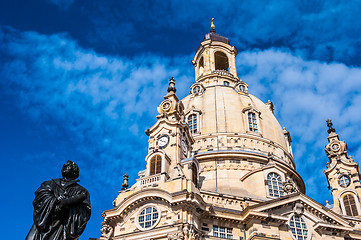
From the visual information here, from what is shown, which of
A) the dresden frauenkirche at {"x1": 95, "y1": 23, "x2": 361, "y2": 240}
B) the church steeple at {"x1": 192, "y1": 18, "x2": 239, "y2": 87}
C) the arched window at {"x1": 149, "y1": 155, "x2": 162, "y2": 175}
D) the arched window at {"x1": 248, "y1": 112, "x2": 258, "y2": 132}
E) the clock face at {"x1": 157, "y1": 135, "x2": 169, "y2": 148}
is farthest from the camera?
the church steeple at {"x1": 192, "y1": 18, "x2": 239, "y2": 87}

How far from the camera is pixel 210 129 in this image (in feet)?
147

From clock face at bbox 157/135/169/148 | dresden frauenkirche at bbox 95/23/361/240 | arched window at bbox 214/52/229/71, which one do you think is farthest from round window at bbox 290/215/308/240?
arched window at bbox 214/52/229/71

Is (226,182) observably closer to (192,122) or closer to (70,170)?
(192,122)

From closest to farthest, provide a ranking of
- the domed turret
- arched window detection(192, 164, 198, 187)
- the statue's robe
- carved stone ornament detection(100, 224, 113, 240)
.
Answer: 1. the statue's robe
2. carved stone ornament detection(100, 224, 113, 240)
3. arched window detection(192, 164, 198, 187)
4. the domed turret

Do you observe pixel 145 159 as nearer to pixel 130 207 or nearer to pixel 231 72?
pixel 130 207

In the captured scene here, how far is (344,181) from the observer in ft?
138

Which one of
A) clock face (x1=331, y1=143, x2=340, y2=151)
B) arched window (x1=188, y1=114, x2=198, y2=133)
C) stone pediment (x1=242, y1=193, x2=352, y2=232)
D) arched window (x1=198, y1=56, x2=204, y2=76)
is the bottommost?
stone pediment (x1=242, y1=193, x2=352, y2=232)

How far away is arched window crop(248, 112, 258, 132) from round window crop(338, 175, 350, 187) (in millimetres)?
10668

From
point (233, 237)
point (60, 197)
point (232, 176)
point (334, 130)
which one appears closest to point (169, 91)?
point (232, 176)

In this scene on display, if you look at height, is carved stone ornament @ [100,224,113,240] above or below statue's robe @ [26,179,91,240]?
above

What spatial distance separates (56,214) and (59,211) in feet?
0.34

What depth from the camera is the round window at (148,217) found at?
95.3ft

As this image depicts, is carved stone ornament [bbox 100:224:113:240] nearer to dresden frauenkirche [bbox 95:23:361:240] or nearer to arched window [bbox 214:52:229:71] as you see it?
dresden frauenkirche [bbox 95:23:361:240]

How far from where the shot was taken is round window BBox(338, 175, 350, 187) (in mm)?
41828
